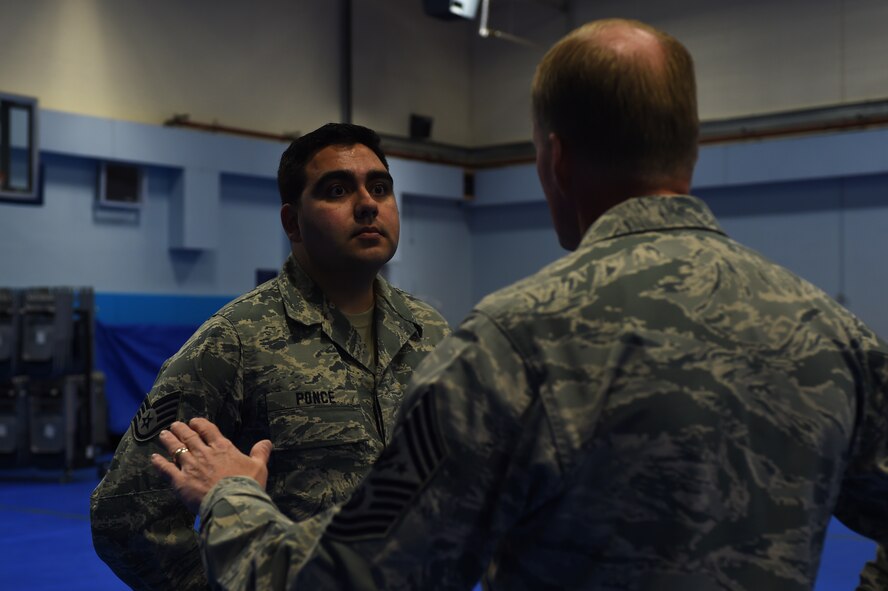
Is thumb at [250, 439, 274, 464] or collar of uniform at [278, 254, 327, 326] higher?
collar of uniform at [278, 254, 327, 326]

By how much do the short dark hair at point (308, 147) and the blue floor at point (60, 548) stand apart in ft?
12.6

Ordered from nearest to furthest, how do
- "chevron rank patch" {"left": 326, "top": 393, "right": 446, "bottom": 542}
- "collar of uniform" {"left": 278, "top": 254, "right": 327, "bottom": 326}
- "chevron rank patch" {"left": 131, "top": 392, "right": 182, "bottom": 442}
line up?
"chevron rank patch" {"left": 326, "top": 393, "right": 446, "bottom": 542}, "chevron rank patch" {"left": 131, "top": 392, "right": 182, "bottom": 442}, "collar of uniform" {"left": 278, "top": 254, "right": 327, "bottom": 326}

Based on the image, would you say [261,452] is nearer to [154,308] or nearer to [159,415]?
[159,415]

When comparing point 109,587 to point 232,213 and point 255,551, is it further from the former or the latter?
point 232,213

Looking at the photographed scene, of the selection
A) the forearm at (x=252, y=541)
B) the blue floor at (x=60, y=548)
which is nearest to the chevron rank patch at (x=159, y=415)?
the forearm at (x=252, y=541)

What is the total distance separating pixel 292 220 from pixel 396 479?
158cm

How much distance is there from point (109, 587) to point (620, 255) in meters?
5.17

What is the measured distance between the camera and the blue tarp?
442 inches

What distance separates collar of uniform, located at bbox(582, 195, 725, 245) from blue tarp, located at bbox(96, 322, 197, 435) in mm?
10326

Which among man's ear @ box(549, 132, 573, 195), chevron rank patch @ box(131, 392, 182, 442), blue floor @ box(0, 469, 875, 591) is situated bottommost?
blue floor @ box(0, 469, 875, 591)

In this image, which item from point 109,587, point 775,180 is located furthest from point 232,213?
point 109,587

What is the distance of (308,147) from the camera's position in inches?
106

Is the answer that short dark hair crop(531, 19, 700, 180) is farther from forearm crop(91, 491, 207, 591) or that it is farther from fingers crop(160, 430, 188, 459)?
forearm crop(91, 491, 207, 591)

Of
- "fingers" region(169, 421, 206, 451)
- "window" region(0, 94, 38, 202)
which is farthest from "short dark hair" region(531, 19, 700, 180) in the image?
"window" region(0, 94, 38, 202)
